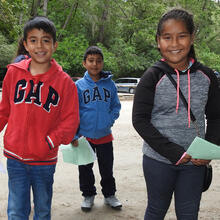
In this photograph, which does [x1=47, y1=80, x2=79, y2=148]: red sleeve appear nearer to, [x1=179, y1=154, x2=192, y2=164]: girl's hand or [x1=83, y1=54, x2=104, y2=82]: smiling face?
[x1=179, y1=154, x2=192, y2=164]: girl's hand

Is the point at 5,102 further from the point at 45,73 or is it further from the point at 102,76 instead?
the point at 102,76

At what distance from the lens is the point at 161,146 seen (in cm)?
204

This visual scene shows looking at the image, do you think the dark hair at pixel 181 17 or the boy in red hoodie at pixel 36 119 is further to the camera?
the boy in red hoodie at pixel 36 119

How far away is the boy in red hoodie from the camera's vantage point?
2.26 metres

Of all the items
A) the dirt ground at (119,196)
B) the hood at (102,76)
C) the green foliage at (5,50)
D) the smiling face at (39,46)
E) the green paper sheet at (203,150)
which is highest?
the green foliage at (5,50)

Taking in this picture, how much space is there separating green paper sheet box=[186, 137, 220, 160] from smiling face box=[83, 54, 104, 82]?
163 cm

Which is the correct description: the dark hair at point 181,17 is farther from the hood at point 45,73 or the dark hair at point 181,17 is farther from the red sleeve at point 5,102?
the red sleeve at point 5,102

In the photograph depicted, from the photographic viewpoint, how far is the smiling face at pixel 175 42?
6.88ft

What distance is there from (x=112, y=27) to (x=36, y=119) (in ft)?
83.0

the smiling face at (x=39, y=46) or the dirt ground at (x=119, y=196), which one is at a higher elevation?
the smiling face at (x=39, y=46)

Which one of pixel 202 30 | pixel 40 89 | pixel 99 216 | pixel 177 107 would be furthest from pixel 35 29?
pixel 202 30

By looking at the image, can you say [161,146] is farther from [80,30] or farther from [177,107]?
[80,30]

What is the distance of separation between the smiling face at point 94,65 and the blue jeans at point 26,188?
1277mm

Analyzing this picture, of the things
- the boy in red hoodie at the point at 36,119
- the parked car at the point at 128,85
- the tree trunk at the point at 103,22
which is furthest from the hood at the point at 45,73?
the parked car at the point at 128,85
